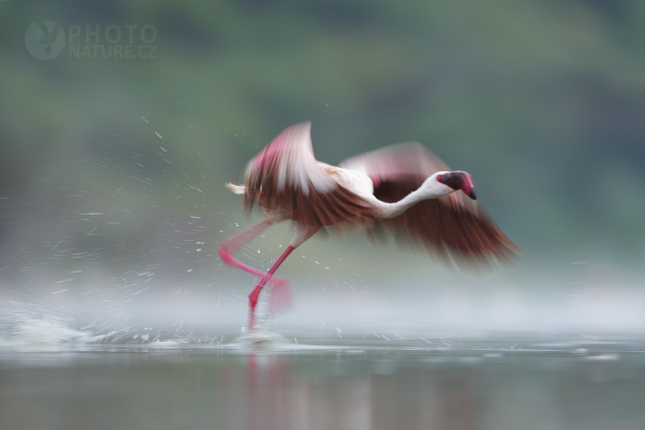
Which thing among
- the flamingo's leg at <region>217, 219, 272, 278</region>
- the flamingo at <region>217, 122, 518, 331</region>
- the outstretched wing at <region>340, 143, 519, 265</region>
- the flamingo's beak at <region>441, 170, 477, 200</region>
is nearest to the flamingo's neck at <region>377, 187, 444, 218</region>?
the flamingo at <region>217, 122, 518, 331</region>

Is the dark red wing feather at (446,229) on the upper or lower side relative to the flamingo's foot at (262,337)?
upper

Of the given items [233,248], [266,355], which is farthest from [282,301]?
[266,355]

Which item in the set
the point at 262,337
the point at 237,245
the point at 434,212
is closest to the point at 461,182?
the point at 434,212

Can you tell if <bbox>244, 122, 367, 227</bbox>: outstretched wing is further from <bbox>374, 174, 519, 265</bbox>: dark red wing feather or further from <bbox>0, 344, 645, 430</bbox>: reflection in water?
<bbox>0, 344, 645, 430</bbox>: reflection in water

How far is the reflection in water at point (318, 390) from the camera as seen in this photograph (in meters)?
Result: 1.97

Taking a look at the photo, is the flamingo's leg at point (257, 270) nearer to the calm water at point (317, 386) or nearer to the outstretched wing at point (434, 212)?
the calm water at point (317, 386)

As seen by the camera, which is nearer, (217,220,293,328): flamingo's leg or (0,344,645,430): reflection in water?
(0,344,645,430): reflection in water

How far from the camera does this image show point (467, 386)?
253 cm

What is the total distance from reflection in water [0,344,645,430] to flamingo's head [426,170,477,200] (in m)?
0.91

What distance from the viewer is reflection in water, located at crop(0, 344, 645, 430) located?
1.97 m

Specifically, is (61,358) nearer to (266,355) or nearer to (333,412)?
(266,355)

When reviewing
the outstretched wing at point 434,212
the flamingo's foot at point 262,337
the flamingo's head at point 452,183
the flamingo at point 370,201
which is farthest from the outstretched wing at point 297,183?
the flamingo's foot at point 262,337

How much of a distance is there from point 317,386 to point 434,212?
90.3 inches

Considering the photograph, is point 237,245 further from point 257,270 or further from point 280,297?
point 280,297
